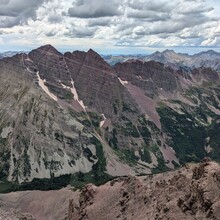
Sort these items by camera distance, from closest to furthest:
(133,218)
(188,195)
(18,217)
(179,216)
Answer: (179,216), (188,195), (133,218), (18,217)

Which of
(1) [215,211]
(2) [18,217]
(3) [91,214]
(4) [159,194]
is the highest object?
(1) [215,211]

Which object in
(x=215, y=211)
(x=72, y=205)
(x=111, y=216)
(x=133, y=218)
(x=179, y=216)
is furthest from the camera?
(x=72, y=205)

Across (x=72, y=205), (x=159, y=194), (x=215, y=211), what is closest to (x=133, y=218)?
(x=159, y=194)

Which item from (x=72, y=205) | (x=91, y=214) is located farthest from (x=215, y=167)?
(x=72, y=205)

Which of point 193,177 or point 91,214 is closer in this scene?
point 193,177

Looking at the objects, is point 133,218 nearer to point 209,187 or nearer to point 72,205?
point 209,187

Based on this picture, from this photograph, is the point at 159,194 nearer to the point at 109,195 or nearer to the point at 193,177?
the point at 193,177

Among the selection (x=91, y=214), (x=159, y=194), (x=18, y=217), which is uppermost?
(x=159, y=194)

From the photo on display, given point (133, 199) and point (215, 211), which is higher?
point (215, 211)

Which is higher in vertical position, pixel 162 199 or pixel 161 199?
pixel 162 199

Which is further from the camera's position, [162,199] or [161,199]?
[161,199]
